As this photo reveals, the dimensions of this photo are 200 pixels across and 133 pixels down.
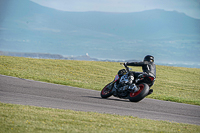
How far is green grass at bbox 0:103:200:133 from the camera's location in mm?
6266

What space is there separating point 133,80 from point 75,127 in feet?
17.3

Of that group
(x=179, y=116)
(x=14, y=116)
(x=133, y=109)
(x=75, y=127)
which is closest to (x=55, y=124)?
(x=75, y=127)

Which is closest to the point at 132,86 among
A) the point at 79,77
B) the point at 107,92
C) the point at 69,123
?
the point at 107,92

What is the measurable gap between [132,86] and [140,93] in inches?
17.7

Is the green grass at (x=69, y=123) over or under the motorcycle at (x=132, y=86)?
under

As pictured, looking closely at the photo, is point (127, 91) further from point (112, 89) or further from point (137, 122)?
point (137, 122)

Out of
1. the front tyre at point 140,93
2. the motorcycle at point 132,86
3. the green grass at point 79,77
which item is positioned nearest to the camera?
the front tyre at point 140,93

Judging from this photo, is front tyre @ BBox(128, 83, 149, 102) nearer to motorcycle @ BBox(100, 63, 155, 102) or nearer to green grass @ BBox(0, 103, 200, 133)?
motorcycle @ BBox(100, 63, 155, 102)

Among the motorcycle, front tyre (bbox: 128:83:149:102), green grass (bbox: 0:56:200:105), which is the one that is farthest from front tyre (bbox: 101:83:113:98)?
green grass (bbox: 0:56:200:105)

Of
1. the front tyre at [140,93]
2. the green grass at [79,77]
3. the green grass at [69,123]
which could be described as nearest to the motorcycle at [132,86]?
the front tyre at [140,93]

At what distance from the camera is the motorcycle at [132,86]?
1091cm

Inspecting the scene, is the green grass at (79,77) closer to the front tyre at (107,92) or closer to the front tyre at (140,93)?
the front tyre at (107,92)

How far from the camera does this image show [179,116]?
9867 millimetres

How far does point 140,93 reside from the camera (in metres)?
10.8
